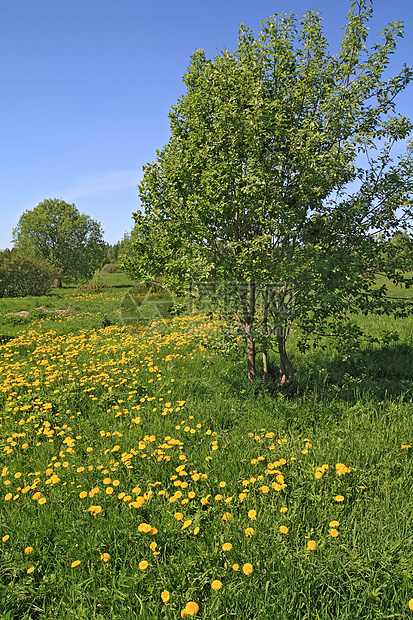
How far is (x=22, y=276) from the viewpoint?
24688 mm

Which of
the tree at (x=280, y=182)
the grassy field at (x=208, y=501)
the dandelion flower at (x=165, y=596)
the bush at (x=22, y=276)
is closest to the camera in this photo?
the dandelion flower at (x=165, y=596)

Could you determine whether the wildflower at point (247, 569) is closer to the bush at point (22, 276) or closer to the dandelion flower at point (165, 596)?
the dandelion flower at point (165, 596)

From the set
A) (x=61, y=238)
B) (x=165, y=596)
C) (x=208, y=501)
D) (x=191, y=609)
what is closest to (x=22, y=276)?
(x=61, y=238)

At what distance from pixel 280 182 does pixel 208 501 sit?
4.09m

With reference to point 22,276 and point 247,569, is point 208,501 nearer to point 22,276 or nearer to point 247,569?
point 247,569

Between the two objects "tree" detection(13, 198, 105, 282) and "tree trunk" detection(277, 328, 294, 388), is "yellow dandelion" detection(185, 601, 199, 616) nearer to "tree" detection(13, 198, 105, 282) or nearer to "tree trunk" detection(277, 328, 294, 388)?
"tree trunk" detection(277, 328, 294, 388)

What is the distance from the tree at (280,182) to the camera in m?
4.46

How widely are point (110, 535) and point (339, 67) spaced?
21.0 feet

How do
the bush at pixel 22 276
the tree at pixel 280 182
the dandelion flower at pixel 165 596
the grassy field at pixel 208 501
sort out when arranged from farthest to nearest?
the bush at pixel 22 276
the tree at pixel 280 182
the grassy field at pixel 208 501
the dandelion flower at pixel 165 596

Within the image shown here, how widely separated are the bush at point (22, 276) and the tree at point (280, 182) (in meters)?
22.9

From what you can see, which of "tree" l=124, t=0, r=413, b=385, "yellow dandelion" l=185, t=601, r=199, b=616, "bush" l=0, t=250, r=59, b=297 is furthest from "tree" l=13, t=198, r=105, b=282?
"yellow dandelion" l=185, t=601, r=199, b=616

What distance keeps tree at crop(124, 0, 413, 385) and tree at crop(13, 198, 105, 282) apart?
3445 centimetres

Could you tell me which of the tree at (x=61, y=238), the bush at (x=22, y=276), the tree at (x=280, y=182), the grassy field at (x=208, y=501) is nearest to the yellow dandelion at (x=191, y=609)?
the grassy field at (x=208, y=501)

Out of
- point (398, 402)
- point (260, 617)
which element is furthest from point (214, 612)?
point (398, 402)
